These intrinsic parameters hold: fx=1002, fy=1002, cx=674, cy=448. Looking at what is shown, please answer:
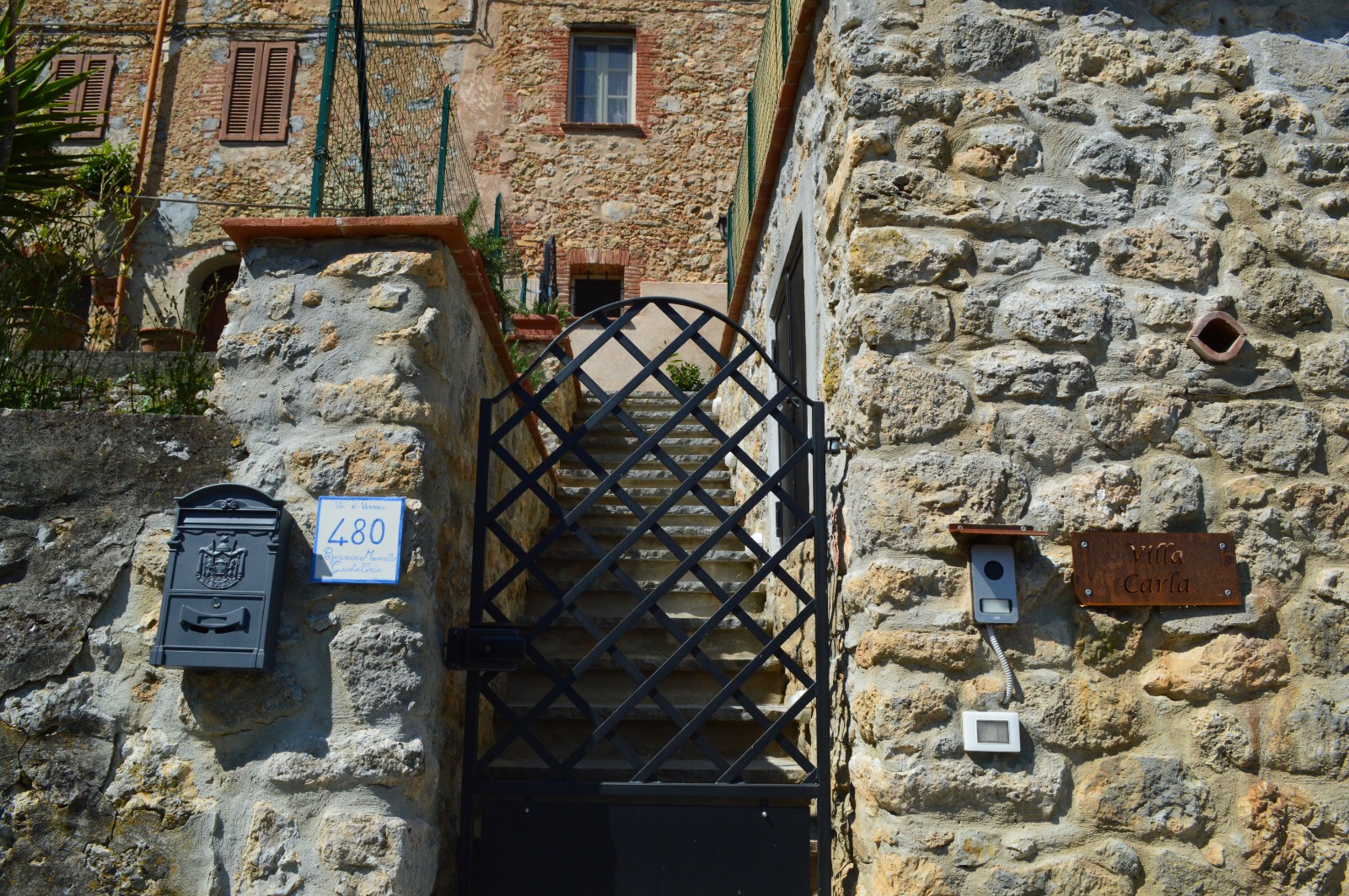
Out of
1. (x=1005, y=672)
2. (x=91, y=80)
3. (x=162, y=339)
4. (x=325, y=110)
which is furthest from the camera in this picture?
(x=91, y=80)

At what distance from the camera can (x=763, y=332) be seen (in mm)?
5441

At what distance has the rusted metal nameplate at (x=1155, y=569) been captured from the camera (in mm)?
2760

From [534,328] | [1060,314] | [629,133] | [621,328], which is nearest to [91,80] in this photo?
[629,133]

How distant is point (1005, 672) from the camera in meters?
2.70

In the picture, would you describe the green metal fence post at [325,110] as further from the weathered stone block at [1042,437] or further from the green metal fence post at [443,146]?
the green metal fence post at [443,146]

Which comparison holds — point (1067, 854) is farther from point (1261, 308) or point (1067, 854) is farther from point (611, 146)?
point (611, 146)

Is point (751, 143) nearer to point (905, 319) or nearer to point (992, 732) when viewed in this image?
point (905, 319)

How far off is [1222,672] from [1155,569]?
12.3 inches

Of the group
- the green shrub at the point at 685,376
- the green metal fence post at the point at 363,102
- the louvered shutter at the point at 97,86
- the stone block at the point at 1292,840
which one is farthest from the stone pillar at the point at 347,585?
the louvered shutter at the point at 97,86

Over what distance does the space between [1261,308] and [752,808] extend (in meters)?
2.12

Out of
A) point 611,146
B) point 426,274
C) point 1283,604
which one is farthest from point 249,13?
point 1283,604

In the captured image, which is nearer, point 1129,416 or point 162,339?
point 1129,416

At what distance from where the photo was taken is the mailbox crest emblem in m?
2.68

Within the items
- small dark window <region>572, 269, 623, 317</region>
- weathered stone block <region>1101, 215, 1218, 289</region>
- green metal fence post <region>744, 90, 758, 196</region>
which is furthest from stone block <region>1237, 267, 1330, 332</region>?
small dark window <region>572, 269, 623, 317</region>
